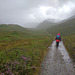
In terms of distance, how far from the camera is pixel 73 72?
8352 millimetres

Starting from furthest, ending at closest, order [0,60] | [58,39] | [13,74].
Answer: [58,39], [0,60], [13,74]

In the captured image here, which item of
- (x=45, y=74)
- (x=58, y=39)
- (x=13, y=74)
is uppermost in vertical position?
(x=58, y=39)

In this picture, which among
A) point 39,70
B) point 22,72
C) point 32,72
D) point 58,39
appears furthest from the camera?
point 58,39

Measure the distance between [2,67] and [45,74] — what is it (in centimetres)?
454

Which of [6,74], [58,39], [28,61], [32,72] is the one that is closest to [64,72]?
[32,72]

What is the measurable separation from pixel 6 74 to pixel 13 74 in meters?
0.67

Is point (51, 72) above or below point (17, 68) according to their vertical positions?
below

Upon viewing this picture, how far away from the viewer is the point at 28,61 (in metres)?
9.89

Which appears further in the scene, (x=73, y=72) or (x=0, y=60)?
(x=0, y=60)

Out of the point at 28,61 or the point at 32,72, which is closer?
the point at 32,72

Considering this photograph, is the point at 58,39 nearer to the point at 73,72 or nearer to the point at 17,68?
the point at 73,72

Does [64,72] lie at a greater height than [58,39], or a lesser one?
lesser

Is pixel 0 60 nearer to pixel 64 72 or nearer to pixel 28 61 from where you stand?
pixel 28 61

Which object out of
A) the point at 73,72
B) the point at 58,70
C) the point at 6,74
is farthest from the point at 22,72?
the point at 73,72
